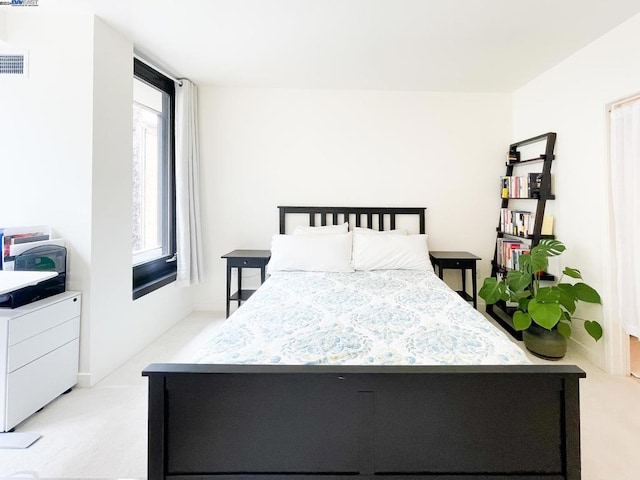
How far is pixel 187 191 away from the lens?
3355 millimetres

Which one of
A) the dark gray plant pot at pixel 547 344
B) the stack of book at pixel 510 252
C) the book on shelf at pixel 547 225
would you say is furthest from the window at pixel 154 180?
the book on shelf at pixel 547 225

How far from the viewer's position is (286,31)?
2.39 meters

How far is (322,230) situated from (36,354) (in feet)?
7.89

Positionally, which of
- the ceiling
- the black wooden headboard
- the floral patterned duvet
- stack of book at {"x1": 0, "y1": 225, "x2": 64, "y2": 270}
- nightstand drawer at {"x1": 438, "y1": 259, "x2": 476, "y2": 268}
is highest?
the ceiling

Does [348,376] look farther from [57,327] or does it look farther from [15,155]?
[15,155]

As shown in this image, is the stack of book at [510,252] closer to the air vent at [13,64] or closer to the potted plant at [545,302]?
the potted plant at [545,302]

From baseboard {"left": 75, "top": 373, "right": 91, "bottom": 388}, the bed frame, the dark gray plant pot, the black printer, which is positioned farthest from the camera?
the dark gray plant pot

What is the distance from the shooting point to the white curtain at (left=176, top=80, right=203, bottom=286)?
330 centimetres

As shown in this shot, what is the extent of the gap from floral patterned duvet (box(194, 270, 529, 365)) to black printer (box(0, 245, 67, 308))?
120 cm

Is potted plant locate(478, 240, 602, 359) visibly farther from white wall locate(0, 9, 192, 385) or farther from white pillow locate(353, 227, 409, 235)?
white wall locate(0, 9, 192, 385)

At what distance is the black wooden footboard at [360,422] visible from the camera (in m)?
1.15

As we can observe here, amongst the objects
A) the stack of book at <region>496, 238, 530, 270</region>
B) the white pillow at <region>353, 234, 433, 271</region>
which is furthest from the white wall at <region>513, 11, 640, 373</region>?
the white pillow at <region>353, 234, 433, 271</region>

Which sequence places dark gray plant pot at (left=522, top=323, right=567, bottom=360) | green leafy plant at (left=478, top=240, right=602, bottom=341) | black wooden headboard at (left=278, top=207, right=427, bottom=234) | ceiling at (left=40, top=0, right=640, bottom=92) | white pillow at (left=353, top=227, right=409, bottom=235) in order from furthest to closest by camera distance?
black wooden headboard at (left=278, top=207, right=427, bottom=234), white pillow at (left=353, top=227, right=409, bottom=235), dark gray plant pot at (left=522, top=323, right=567, bottom=360), green leafy plant at (left=478, top=240, right=602, bottom=341), ceiling at (left=40, top=0, right=640, bottom=92)

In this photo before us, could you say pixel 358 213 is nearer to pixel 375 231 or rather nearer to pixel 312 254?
pixel 375 231
